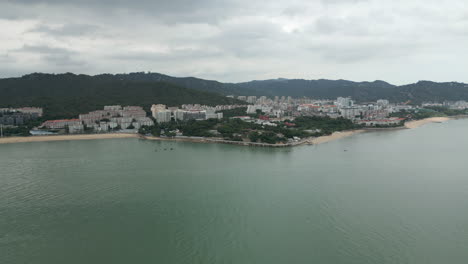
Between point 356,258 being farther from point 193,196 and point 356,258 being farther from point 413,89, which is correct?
point 413,89

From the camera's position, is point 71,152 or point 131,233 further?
point 71,152

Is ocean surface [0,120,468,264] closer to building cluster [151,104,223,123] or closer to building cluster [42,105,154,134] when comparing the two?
building cluster [42,105,154,134]

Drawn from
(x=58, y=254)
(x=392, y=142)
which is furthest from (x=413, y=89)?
(x=58, y=254)

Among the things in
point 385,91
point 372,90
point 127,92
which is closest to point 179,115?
point 127,92

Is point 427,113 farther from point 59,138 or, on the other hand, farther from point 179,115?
point 59,138

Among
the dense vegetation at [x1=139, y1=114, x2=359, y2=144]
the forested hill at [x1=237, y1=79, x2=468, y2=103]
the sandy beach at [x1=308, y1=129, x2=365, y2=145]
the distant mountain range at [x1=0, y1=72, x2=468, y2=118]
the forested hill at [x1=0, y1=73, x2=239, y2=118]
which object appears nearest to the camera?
the dense vegetation at [x1=139, y1=114, x2=359, y2=144]

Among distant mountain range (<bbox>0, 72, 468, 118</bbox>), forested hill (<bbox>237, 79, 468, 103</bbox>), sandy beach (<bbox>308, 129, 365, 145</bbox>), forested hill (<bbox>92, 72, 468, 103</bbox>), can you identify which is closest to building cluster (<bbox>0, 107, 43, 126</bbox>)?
distant mountain range (<bbox>0, 72, 468, 118</bbox>)
